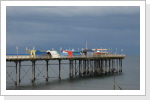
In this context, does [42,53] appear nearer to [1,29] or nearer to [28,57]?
[28,57]

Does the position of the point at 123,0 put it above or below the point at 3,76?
above

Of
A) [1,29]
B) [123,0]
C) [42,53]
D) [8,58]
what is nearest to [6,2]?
[1,29]

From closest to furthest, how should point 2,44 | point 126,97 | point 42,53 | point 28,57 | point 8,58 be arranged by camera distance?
1. point 126,97
2. point 2,44
3. point 8,58
4. point 28,57
5. point 42,53

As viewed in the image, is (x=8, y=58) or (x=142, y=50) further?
(x=8, y=58)

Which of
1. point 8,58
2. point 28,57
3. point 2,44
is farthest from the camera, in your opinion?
point 28,57

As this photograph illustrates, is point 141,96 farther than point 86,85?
No

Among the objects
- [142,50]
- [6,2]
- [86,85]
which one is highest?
[6,2]

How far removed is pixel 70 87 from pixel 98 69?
76.2ft

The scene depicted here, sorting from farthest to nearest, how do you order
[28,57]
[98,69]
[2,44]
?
[98,69], [28,57], [2,44]

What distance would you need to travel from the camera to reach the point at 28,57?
52.3 m

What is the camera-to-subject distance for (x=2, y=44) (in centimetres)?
2784

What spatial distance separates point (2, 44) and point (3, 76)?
8.92ft

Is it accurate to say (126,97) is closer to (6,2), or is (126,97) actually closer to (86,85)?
(6,2)

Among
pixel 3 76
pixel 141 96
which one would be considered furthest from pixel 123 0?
pixel 3 76
